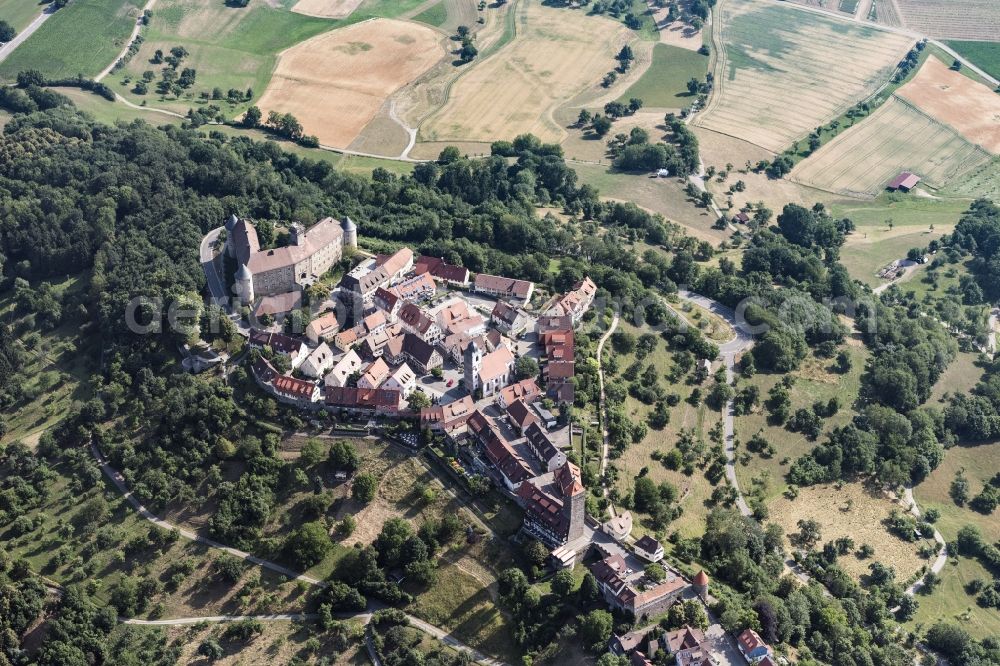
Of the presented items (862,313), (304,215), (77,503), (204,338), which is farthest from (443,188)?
(77,503)

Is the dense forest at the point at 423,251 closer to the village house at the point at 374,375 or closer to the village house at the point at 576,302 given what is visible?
the village house at the point at 576,302

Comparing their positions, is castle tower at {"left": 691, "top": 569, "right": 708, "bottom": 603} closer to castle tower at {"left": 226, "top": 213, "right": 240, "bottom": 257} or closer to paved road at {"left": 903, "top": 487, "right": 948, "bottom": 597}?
paved road at {"left": 903, "top": 487, "right": 948, "bottom": 597}

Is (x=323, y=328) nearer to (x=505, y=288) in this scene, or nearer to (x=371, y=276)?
(x=371, y=276)

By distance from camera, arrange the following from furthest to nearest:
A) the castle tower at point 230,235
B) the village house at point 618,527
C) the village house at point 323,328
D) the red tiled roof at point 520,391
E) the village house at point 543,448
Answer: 1. the castle tower at point 230,235
2. the village house at point 323,328
3. the red tiled roof at point 520,391
4. the village house at point 543,448
5. the village house at point 618,527

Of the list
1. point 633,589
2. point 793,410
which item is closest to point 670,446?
point 793,410

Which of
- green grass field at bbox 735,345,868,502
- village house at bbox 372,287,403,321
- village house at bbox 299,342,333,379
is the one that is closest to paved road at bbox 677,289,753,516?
green grass field at bbox 735,345,868,502

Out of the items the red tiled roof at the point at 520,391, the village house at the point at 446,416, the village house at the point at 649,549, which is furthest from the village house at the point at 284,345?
the village house at the point at 649,549
